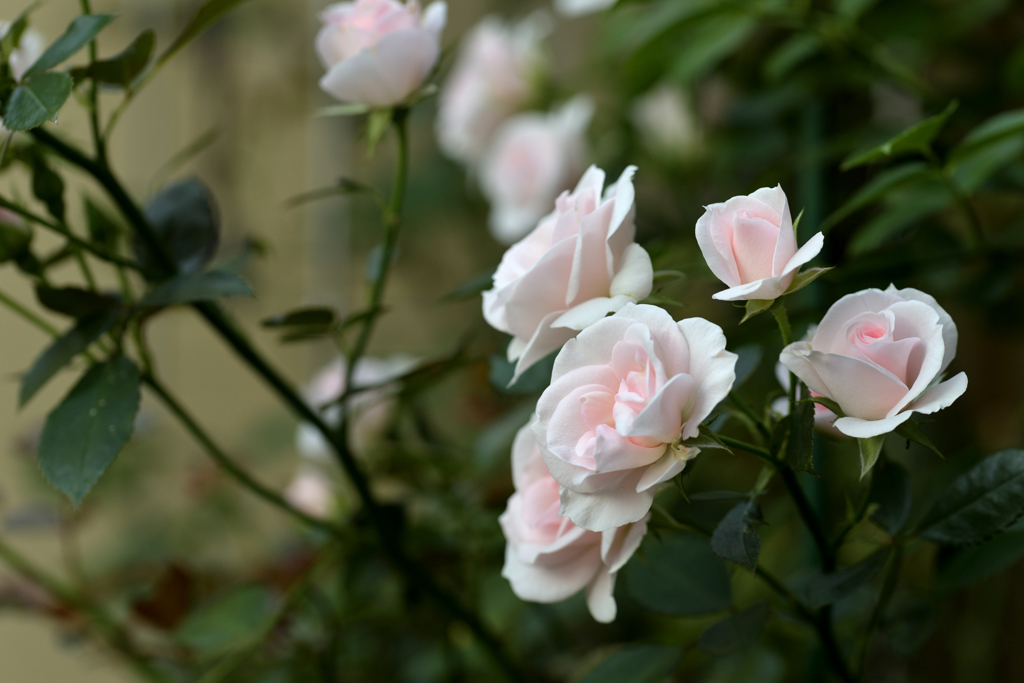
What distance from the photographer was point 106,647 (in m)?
0.52

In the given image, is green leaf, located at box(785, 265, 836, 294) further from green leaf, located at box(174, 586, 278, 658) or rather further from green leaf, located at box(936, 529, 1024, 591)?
green leaf, located at box(174, 586, 278, 658)

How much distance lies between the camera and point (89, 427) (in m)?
0.28

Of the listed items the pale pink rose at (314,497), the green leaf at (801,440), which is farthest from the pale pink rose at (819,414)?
the pale pink rose at (314,497)

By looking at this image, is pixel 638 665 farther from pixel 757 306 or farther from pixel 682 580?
pixel 757 306

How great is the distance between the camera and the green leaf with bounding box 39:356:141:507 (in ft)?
0.87

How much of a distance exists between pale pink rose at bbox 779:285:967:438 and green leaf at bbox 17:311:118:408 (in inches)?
9.9

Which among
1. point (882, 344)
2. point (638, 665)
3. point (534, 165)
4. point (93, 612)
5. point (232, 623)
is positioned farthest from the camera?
point (534, 165)

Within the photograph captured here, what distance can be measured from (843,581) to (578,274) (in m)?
0.12

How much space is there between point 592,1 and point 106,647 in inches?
20.3

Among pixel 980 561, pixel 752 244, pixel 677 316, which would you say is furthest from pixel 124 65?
pixel 677 316

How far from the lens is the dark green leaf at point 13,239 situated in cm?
30

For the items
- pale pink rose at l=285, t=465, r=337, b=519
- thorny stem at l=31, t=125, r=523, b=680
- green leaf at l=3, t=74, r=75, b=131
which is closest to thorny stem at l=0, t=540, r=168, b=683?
pale pink rose at l=285, t=465, r=337, b=519

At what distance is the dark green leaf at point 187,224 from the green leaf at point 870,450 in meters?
0.28

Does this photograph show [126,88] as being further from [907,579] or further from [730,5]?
[907,579]
